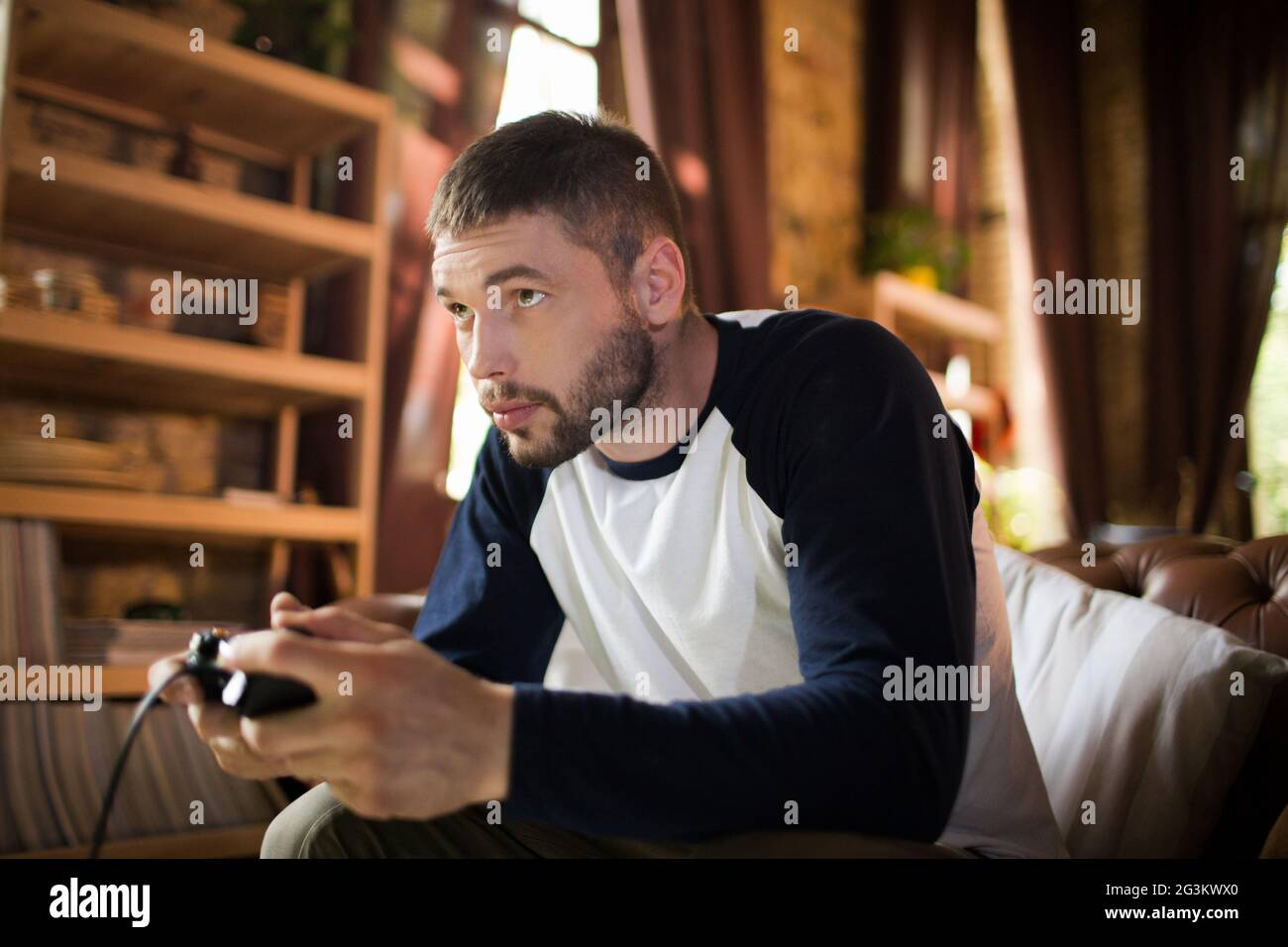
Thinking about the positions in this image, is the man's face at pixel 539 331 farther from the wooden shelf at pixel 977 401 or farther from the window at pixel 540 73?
the wooden shelf at pixel 977 401

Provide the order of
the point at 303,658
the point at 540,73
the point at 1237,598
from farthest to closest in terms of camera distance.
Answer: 1. the point at 540,73
2. the point at 1237,598
3. the point at 303,658

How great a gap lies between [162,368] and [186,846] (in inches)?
38.5

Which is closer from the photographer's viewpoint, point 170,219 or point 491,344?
point 491,344

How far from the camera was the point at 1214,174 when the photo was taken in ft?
16.3

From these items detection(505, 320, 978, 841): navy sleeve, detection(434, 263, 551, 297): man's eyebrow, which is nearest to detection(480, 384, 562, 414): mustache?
detection(434, 263, 551, 297): man's eyebrow

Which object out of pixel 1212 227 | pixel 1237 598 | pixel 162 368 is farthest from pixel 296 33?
pixel 1212 227

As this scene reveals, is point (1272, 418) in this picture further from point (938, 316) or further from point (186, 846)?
point (186, 846)

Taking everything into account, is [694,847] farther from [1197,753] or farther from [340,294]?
[340,294]

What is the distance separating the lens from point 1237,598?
4.49ft

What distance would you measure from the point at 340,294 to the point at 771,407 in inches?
79.4

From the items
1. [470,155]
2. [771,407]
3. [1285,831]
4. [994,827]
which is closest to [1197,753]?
[1285,831]

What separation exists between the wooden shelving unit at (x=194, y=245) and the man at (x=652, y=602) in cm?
122

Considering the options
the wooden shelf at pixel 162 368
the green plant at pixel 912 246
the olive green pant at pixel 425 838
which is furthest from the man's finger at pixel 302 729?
the green plant at pixel 912 246

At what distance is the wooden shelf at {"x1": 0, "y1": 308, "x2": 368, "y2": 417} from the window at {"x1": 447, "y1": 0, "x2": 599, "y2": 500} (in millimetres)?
608
